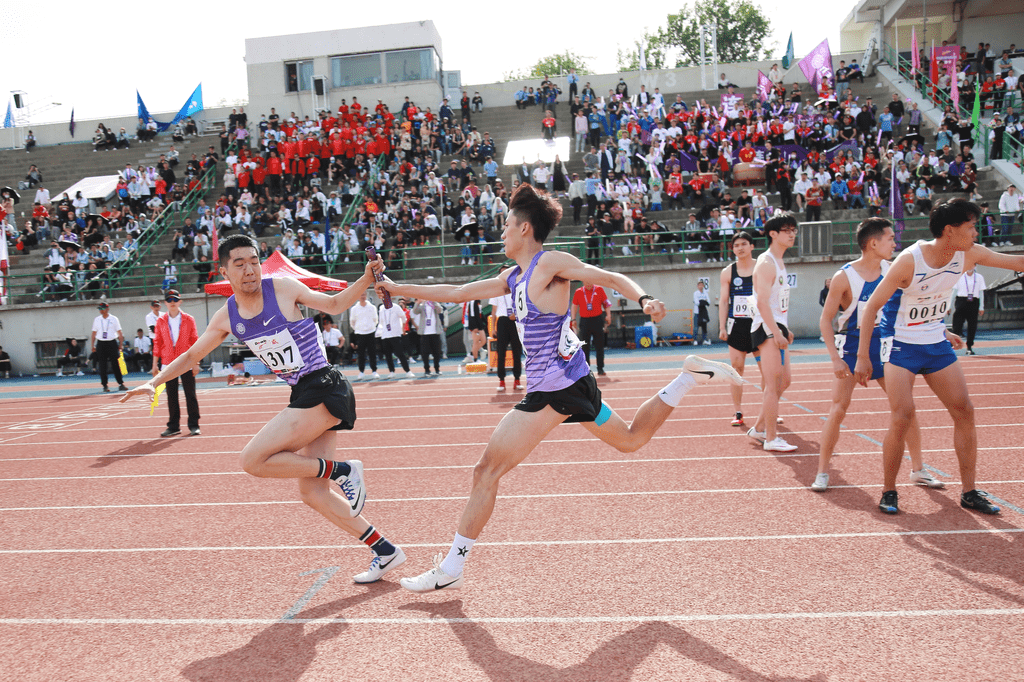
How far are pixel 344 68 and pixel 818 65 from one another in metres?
21.5

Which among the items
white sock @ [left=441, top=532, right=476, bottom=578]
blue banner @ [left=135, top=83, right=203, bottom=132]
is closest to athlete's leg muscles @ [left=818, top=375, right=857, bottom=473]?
white sock @ [left=441, top=532, right=476, bottom=578]

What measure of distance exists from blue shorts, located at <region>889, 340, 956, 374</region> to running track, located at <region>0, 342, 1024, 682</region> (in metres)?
1.07

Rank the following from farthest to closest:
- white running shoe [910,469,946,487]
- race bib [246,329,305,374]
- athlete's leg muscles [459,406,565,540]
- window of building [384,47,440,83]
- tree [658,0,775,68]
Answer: tree [658,0,775,68] → window of building [384,47,440,83] → white running shoe [910,469,946,487] → race bib [246,329,305,374] → athlete's leg muscles [459,406,565,540]

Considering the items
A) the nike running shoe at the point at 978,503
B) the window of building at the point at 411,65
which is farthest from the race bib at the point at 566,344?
the window of building at the point at 411,65

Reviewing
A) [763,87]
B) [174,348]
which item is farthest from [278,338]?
[763,87]

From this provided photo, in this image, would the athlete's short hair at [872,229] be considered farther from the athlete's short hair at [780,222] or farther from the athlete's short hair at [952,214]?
the athlete's short hair at [780,222]

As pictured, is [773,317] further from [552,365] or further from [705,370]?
[552,365]

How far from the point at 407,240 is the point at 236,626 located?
21350mm

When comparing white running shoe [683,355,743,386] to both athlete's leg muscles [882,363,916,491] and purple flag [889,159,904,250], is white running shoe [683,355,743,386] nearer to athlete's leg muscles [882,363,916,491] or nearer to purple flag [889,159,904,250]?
athlete's leg muscles [882,363,916,491]

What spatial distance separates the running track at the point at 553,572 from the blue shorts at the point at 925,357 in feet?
3.52

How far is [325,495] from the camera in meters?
4.47

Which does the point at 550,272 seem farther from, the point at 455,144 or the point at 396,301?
the point at 455,144

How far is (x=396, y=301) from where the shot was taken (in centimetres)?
1870

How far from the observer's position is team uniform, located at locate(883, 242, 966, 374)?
5.08 meters
